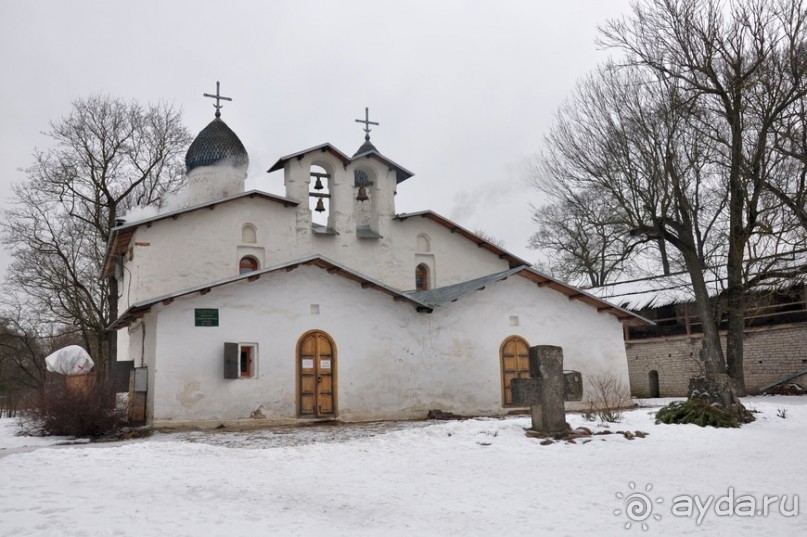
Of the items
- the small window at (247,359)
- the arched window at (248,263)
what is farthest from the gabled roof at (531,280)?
the arched window at (248,263)

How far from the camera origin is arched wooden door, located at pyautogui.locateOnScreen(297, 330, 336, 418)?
15398 mm

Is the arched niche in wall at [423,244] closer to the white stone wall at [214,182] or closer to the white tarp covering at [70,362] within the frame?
the white stone wall at [214,182]

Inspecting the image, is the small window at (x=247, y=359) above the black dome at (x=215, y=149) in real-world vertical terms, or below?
below

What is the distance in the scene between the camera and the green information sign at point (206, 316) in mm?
14461

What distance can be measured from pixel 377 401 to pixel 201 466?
311 inches

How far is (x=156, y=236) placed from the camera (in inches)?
739

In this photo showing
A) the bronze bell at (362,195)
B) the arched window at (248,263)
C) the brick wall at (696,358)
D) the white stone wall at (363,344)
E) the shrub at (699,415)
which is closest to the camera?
the shrub at (699,415)

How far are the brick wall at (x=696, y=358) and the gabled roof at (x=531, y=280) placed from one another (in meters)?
5.67

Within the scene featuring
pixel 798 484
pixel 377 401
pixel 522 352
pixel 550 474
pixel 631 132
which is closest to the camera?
pixel 798 484

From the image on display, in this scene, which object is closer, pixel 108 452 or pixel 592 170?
pixel 108 452

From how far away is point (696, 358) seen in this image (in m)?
26.0

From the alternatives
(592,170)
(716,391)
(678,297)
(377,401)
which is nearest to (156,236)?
(377,401)

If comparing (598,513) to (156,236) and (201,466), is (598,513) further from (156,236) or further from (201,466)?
(156,236)

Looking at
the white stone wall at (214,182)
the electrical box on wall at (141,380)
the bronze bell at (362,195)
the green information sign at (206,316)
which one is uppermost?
the white stone wall at (214,182)
